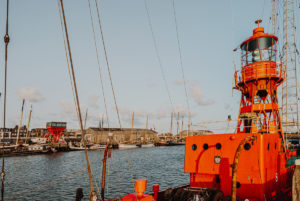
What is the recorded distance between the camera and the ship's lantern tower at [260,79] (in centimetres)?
1528

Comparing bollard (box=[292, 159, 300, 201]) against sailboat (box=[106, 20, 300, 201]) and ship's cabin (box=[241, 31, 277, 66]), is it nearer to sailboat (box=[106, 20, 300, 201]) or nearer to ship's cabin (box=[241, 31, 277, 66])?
sailboat (box=[106, 20, 300, 201])

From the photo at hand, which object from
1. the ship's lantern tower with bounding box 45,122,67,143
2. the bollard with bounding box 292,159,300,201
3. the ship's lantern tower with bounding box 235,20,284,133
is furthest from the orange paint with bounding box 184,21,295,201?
the ship's lantern tower with bounding box 45,122,67,143

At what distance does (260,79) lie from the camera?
1564 cm

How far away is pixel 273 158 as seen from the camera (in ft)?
36.0

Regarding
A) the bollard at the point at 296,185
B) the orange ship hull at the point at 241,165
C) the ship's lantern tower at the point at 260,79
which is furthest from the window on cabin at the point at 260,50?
the bollard at the point at 296,185

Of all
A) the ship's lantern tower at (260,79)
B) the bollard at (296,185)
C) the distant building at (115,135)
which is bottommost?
the distant building at (115,135)

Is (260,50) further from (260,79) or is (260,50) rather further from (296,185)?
(296,185)

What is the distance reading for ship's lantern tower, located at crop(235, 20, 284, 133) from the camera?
15284 millimetres

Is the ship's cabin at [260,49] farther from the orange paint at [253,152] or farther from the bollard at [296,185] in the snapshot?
the bollard at [296,185]

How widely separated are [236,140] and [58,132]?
3513 inches

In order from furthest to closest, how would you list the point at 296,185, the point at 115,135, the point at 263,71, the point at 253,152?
the point at 115,135 → the point at 263,71 → the point at 253,152 → the point at 296,185

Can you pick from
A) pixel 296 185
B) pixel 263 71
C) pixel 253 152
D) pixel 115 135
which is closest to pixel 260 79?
pixel 263 71

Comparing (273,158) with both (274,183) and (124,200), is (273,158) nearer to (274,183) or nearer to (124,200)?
(274,183)

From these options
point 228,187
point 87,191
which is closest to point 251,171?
point 228,187
